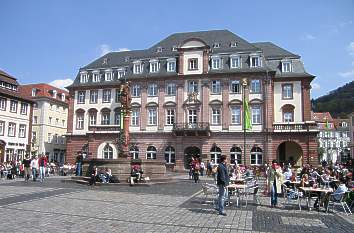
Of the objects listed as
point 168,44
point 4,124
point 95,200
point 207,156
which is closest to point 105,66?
point 168,44

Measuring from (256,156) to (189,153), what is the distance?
877cm

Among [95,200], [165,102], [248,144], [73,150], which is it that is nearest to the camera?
[95,200]

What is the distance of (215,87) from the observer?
154 feet

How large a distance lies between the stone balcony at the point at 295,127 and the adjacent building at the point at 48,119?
3834cm

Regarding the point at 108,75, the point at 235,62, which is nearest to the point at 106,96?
the point at 108,75

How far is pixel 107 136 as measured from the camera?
5116cm

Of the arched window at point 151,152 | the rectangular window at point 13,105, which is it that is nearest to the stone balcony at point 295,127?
the arched window at point 151,152

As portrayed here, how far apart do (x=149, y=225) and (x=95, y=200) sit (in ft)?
17.9

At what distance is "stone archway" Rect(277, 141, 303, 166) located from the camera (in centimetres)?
4678

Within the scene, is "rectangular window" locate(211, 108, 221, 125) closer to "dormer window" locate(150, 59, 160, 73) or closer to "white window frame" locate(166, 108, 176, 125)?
"white window frame" locate(166, 108, 176, 125)

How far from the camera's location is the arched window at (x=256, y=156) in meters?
44.8

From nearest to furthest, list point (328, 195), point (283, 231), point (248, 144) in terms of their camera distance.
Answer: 1. point (283, 231)
2. point (328, 195)
3. point (248, 144)

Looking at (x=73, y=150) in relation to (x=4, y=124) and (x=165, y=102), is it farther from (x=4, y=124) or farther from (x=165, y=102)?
(x=165, y=102)

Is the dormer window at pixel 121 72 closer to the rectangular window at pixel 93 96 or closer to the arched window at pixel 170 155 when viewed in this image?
the rectangular window at pixel 93 96
